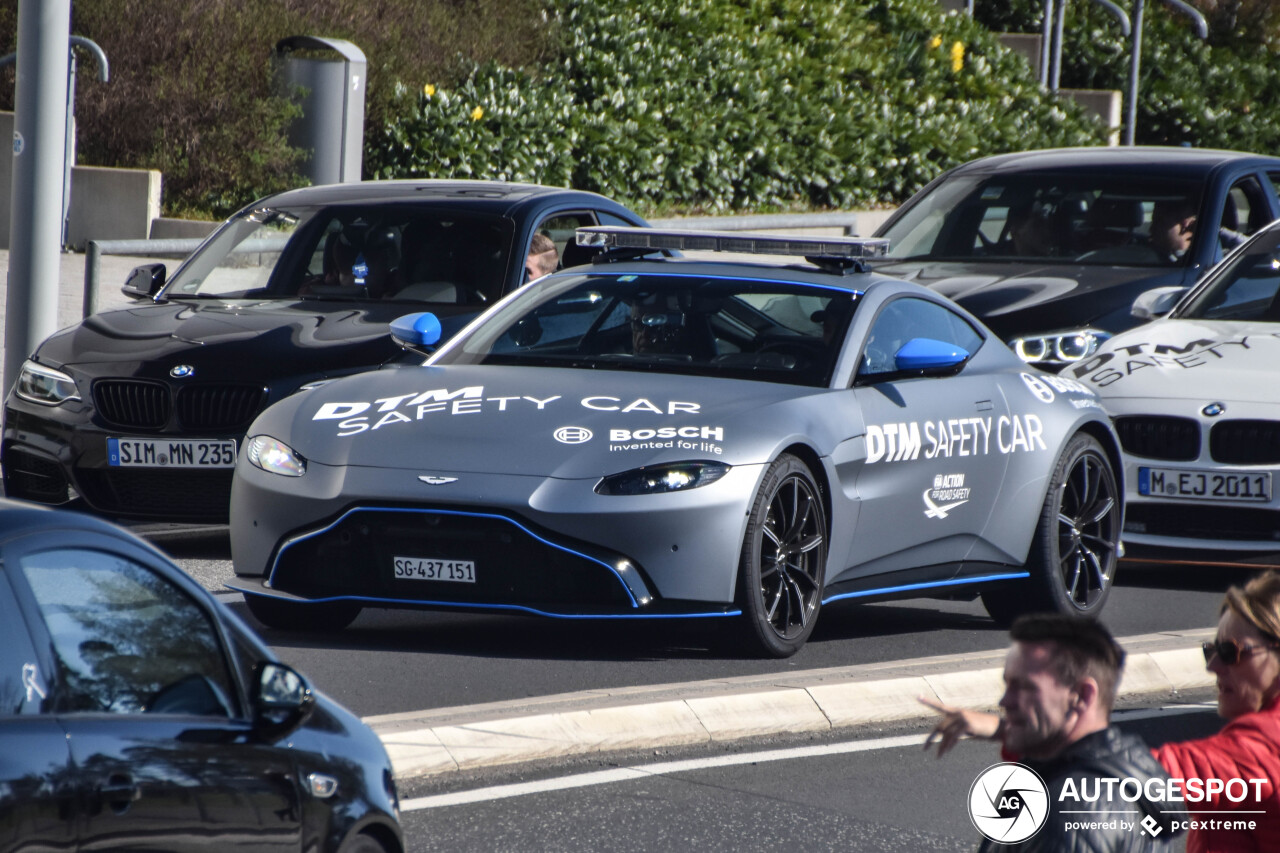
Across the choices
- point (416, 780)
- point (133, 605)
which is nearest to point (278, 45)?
point (416, 780)

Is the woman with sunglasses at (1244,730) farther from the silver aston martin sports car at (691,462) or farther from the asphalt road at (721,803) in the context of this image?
the silver aston martin sports car at (691,462)

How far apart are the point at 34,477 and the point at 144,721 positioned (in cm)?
644

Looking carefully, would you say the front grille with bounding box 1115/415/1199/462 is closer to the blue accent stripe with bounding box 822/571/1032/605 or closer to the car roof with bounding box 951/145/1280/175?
the blue accent stripe with bounding box 822/571/1032/605

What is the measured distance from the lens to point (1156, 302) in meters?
10.9

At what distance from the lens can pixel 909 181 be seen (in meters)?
27.5

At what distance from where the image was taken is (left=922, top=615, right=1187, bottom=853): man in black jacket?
2.96m

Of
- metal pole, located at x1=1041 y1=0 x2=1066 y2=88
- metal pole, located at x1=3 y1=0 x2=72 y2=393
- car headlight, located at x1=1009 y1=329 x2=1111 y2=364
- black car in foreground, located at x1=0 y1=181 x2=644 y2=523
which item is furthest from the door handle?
metal pole, located at x1=1041 y1=0 x2=1066 y2=88

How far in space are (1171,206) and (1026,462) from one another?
13.3ft

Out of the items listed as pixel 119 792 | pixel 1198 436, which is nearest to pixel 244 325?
pixel 1198 436

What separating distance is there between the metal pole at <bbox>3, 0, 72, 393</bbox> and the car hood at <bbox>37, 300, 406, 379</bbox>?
1724 millimetres

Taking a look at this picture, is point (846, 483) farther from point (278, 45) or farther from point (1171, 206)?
point (278, 45)

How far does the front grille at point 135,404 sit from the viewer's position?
9367mm

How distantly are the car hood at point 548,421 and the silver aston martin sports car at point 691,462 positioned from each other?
0.01 metres

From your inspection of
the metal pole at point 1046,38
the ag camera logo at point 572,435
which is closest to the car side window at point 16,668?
the ag camera logo at point 572,435
